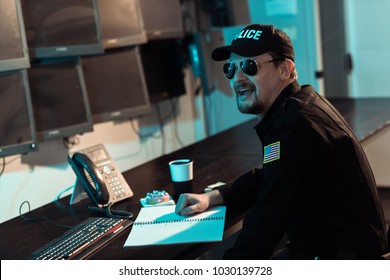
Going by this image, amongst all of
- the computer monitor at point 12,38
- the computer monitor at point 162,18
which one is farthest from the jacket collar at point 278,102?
the computer monitor at point 162,18

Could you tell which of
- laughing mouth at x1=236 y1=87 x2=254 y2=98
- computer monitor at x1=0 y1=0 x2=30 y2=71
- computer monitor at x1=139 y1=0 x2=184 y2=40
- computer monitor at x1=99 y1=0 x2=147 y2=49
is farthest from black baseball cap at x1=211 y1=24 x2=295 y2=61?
computer monitor at x1=139 y1=0 x2=184 y2=40

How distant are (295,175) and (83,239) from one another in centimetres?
63

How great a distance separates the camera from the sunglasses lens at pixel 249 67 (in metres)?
1.64

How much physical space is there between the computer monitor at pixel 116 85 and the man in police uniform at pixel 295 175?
4.69ft

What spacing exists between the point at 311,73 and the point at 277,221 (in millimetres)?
3019

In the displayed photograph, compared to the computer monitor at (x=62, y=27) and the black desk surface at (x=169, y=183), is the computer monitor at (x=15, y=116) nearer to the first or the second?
the computer monitor at (x=62, y=27)

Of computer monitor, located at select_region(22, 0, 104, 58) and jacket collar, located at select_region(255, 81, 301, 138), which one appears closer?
jacket collar, located at select_region(255, 81, 301, 138)

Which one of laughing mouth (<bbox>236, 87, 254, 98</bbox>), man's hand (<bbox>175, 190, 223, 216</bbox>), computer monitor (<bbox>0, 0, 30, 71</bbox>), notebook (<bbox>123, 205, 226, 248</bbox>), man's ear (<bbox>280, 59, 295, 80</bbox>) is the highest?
computer monitor (<bbox>0, 0, 30, 71</bbox>)

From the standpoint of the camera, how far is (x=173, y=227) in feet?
5.30

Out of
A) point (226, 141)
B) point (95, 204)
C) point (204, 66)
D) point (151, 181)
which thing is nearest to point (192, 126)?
point (204, 66)

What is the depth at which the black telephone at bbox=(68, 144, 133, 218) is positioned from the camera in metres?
1.87

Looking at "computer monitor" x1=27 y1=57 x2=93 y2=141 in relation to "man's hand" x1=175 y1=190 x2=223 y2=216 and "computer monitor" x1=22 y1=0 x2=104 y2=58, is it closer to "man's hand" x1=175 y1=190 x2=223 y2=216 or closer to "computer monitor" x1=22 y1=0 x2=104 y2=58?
"computer monitor" x1=22 y1=0 x2=104 y2=58

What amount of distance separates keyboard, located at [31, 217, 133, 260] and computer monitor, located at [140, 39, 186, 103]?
6.13ft

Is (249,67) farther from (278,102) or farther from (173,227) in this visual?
(173,227)
